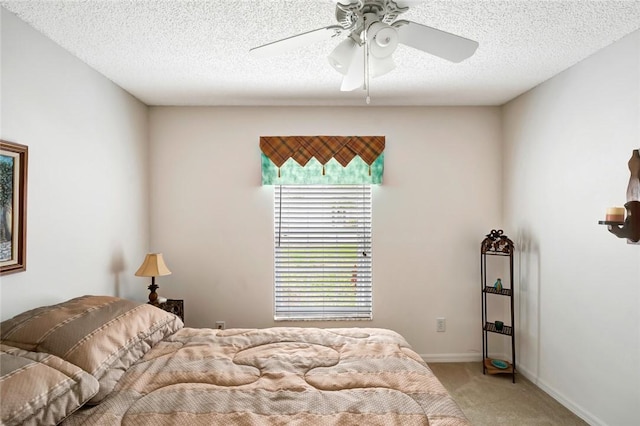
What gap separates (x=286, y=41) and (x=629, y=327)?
2590 mm

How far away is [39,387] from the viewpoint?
4.52ft

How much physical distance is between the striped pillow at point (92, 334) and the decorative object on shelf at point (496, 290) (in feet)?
9.29

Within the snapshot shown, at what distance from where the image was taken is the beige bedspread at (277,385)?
1.50 metres

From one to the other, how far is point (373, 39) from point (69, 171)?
7.09ft

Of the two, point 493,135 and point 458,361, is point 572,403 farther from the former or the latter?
point 493,135

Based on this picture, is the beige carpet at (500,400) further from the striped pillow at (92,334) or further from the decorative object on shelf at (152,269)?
the decorative object on shelf at (152,269)

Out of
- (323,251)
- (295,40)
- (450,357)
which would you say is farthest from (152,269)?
(450,357)

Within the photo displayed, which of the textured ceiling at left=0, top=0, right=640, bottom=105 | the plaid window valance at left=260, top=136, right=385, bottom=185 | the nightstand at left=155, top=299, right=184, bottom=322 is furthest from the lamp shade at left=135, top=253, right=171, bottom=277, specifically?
the textured ceiling at left=0, top=0, right=640, bottom=105

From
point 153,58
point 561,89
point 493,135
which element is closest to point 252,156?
point 153,58

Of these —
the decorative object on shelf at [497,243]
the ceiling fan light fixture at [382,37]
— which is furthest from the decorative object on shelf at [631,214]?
the ceiling fan light fixture at [382,37]

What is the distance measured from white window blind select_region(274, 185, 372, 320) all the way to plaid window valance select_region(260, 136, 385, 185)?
4.1 inches

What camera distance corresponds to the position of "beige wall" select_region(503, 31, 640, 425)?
93.2 inches

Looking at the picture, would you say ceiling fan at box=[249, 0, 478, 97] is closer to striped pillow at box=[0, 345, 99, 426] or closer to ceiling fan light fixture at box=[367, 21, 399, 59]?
ceiling fan light fixture at box=[367, 21, 399, 59]

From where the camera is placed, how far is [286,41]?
1688mm
